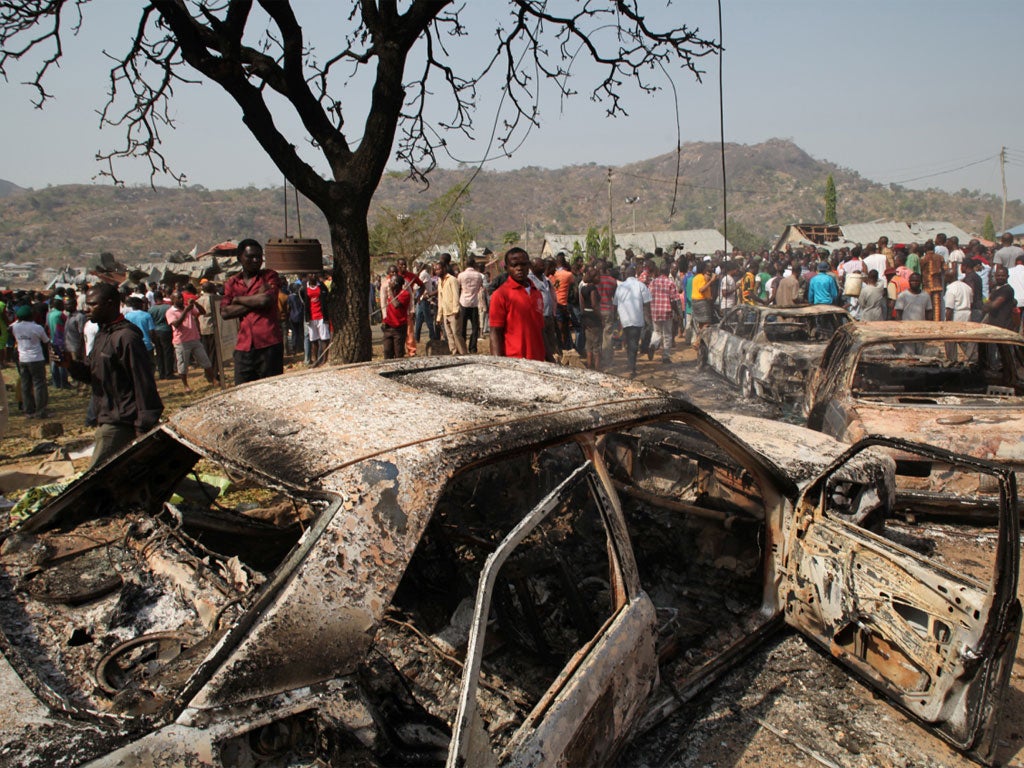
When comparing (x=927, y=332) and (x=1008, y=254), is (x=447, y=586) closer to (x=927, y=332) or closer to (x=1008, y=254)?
(x=927, y=332)

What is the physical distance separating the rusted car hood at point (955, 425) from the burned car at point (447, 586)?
44.1 inches

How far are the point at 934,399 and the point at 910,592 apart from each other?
10.6 feet

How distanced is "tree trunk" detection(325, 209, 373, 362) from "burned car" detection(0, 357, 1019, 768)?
2.44 m

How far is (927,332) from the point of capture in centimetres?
539

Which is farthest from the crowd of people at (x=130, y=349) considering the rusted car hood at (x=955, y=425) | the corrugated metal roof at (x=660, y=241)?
the corrugated metal roof at (x=660, y=241)

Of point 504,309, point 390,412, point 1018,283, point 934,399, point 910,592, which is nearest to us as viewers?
point 390,412

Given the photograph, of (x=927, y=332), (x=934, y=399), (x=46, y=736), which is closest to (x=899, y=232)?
(x=927, y=332)

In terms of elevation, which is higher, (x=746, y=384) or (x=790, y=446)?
(x=790, y=446)

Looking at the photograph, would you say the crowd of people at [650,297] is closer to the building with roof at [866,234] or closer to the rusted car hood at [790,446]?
the rusted car hood at [790,446]

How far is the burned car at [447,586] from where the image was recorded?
5.53ft

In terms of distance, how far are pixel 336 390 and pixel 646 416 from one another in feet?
3.82

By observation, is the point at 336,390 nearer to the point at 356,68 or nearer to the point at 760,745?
the point at 760,745

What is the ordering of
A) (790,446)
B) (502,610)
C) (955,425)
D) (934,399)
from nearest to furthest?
(502,610) < (790,446) < (955,425) < (934,399)

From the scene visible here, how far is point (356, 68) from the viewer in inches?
267
